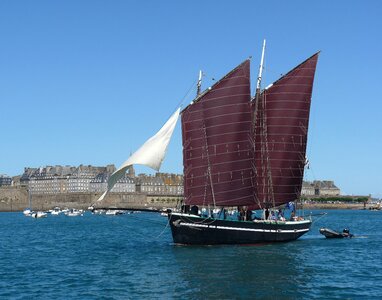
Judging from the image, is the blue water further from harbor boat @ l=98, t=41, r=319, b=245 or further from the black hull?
harbor boat @ l=98, t=41, r=319, b=245

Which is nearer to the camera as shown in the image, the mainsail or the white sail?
the white sail

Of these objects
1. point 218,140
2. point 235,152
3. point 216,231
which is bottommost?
point 216,231

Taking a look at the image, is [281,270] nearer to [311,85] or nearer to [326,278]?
[326,278]

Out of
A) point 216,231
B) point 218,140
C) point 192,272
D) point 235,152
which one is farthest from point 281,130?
point 192,272

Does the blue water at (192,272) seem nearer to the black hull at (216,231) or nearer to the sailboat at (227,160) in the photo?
the black hull at (216,231)

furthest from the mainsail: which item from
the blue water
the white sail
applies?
the blue water

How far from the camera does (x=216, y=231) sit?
53.5 m

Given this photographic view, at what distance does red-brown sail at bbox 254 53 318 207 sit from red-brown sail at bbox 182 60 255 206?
3.96 m

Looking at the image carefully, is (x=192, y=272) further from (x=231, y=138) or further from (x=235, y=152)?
(x=231, y=138)

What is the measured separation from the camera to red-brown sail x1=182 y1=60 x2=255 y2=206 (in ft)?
179

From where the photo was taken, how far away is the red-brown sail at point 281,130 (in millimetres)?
59312

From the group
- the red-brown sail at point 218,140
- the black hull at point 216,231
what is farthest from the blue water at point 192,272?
the red-brown sail at point 218,140

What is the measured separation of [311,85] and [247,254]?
1963 cm

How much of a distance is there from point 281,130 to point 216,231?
12088mm
